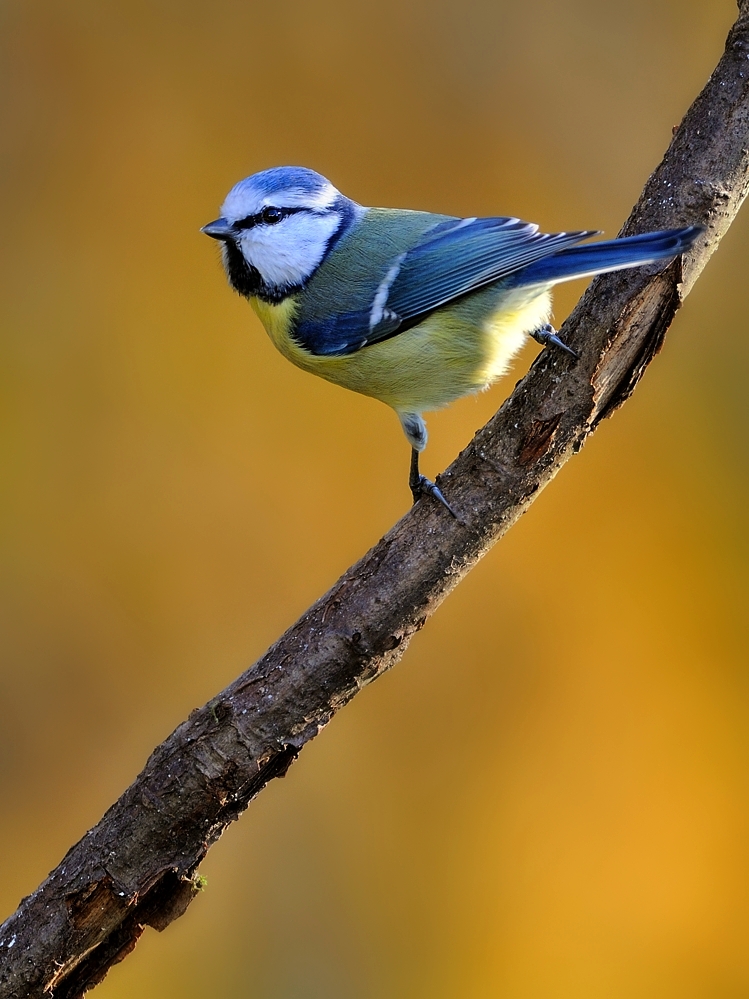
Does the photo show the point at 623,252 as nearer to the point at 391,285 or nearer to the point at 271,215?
the point at 391,285

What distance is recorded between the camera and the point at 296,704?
1.09 meters

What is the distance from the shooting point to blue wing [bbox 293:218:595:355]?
1227 mm

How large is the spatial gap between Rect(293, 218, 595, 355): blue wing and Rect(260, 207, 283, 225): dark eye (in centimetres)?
18

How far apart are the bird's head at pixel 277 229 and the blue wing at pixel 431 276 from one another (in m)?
0.11

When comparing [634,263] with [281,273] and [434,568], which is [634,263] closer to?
[434,568]

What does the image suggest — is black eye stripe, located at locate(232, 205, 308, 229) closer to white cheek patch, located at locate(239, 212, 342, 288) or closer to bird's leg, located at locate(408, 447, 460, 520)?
white cheek patch, located at locate(239, 212, 342, 288)

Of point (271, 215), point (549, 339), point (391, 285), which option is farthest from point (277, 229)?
point (549, 339)

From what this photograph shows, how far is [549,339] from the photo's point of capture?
3.64 ft

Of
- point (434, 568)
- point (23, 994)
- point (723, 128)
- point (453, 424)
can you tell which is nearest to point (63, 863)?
point (23, 994)

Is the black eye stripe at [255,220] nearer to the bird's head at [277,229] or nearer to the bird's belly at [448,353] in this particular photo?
the bird's head at [277,229]

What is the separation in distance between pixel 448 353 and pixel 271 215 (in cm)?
38

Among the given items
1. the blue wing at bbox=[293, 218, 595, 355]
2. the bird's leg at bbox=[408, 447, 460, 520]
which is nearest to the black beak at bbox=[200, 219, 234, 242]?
the blue wing at bbox=[293, 218, 595, 355]

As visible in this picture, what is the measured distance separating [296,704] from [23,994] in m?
0.47

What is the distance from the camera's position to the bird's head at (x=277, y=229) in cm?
139
